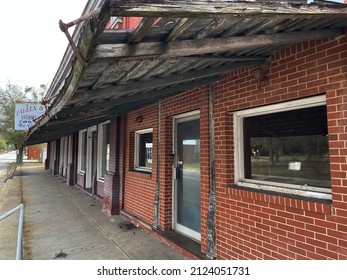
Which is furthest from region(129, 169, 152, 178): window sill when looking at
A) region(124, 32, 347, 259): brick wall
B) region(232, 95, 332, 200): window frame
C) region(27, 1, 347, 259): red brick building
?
region(232, 95, 332, 200): window frame

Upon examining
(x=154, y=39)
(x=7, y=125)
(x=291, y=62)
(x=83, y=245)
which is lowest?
(x=83, y=245)

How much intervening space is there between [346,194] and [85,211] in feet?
21.4

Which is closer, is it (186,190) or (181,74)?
(181,74)

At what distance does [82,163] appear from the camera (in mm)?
11781

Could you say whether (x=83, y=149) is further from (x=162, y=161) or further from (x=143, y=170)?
(x=162, y=161)

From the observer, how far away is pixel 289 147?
9.88ft

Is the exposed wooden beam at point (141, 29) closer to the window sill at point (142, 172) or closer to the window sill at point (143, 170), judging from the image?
A: the window sill at point (142, 172)

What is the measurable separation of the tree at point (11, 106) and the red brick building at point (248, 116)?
2821 cm

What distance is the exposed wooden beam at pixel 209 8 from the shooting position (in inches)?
50.1

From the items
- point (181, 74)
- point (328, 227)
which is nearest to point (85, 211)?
point (181, 74)

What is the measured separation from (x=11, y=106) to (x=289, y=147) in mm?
33637

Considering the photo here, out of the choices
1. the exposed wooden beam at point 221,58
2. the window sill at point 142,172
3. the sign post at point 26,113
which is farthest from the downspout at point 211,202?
the sign post at point 26,113

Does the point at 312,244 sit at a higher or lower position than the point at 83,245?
higher

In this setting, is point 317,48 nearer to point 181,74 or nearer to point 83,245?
point 181,74
